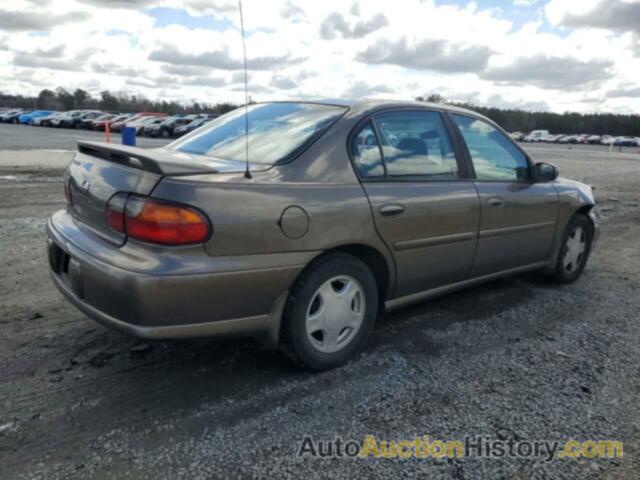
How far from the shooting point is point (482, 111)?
81938 millimetres

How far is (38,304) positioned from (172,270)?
6.94 ft

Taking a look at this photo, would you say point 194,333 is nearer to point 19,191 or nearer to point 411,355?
point 411,355

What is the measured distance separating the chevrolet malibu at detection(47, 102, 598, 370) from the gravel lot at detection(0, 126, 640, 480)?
32 cm

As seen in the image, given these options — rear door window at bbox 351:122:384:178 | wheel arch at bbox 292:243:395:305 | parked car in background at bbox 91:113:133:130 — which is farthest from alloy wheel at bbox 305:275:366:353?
parked car in background at bbox 91:113:133:130

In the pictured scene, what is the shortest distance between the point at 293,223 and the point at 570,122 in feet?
366

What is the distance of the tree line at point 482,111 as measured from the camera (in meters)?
71.6

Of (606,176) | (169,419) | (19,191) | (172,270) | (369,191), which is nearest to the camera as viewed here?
(172,270)

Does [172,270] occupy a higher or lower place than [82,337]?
higher

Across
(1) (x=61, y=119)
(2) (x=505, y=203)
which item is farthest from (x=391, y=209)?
(1) (x=61, y=119)

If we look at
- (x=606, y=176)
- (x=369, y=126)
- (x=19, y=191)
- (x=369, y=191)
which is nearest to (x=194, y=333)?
(x=369, y=191)

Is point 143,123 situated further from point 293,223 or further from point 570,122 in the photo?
point 570,122

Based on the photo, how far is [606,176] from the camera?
1770 cm

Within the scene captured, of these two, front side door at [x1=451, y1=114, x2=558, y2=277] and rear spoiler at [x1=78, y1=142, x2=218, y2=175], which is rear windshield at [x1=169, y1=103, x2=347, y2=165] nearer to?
rear spoiler at [x1=78, y1=142, x2=218, y2=175]

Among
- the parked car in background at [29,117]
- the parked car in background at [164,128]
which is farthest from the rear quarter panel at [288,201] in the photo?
the parked car in background at [29,117]
